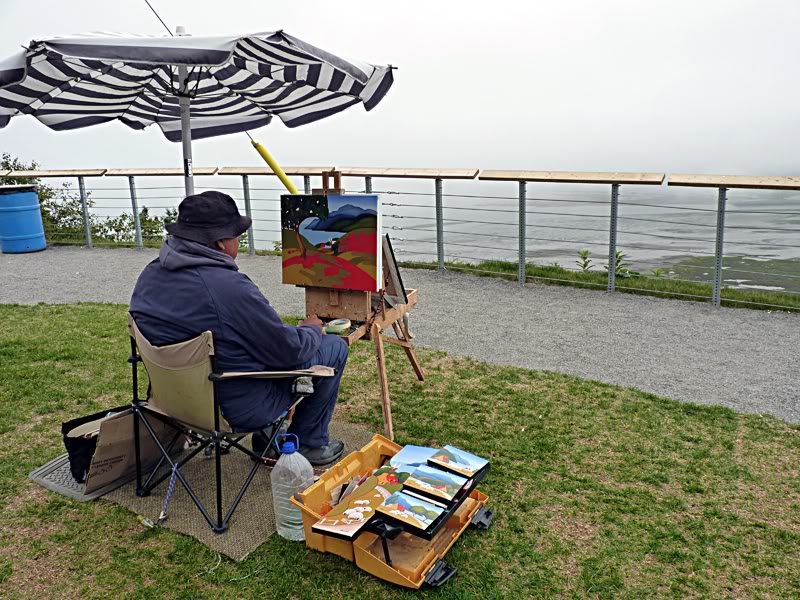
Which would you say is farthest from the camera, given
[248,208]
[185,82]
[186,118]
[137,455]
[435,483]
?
[248,208]

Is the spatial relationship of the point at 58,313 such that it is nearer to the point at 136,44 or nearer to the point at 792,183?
the point at 136,44

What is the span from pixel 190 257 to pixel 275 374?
632mm

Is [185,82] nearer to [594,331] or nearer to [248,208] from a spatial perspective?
[594,331]

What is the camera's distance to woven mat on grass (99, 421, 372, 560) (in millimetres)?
2971

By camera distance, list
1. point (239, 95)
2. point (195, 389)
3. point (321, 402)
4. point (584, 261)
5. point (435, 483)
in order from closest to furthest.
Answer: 1. point (195, 389)
2. point (435, 483)
3. point (321, 402)
4. point (239, 95)
5. point (584, 261)

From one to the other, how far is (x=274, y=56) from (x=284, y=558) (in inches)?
104

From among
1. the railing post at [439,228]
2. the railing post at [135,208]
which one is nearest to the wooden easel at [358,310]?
the railing post at [439,228]

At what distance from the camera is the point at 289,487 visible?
3.03 m

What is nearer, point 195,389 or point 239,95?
point 195,389

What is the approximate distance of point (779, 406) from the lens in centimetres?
436

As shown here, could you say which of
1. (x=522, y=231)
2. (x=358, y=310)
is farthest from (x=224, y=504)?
(x=522, y=231)

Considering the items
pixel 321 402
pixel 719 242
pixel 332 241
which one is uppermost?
pixel 332 241

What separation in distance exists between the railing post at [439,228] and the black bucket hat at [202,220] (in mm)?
5260

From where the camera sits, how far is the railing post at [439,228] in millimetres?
8039
